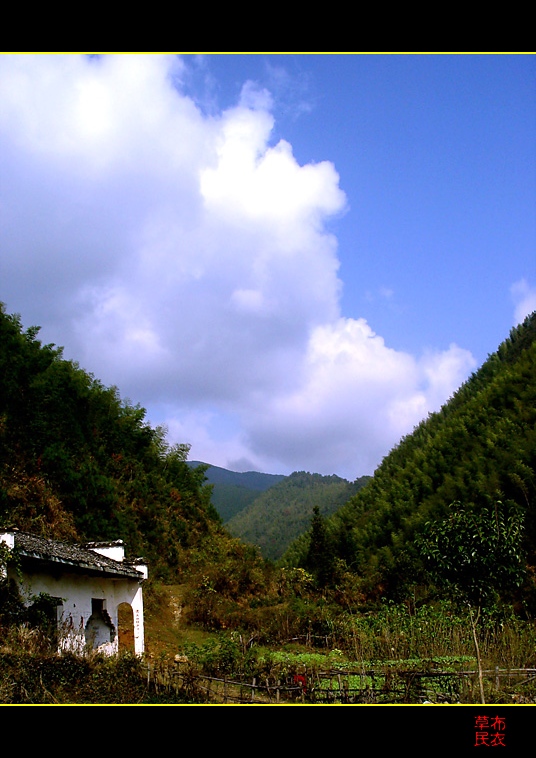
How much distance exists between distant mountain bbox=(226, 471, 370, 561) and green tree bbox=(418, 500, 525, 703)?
56652mm

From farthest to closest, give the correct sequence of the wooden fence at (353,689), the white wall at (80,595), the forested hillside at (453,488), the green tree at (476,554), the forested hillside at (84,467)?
the forested hillside at (453,488) < the forested hillside at (84,467) < the white wall at (80,595) < the wooden fence at (353,689) < the green tree at (476,554)

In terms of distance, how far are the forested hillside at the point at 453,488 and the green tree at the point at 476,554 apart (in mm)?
12081

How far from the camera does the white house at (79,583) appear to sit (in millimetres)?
8719

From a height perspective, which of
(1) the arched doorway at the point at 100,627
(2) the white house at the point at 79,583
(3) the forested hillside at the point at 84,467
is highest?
(3) the forested hillside at the point at 84,467

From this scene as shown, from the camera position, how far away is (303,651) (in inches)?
661

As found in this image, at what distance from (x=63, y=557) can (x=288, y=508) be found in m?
82.4

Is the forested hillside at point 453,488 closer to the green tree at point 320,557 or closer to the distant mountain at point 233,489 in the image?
Result: the green tree at point 320,557

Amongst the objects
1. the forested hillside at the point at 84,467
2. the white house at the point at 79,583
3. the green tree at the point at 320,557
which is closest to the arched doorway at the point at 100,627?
the white house at the point at 79,583

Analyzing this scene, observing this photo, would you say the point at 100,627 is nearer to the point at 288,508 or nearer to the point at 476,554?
the point at 476,554

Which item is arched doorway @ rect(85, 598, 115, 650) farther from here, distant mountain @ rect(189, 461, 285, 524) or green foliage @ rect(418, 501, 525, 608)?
distant mountain @ rect(189, 461, 285, 524)

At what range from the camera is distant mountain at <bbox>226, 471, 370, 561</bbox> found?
7206 centimetres
